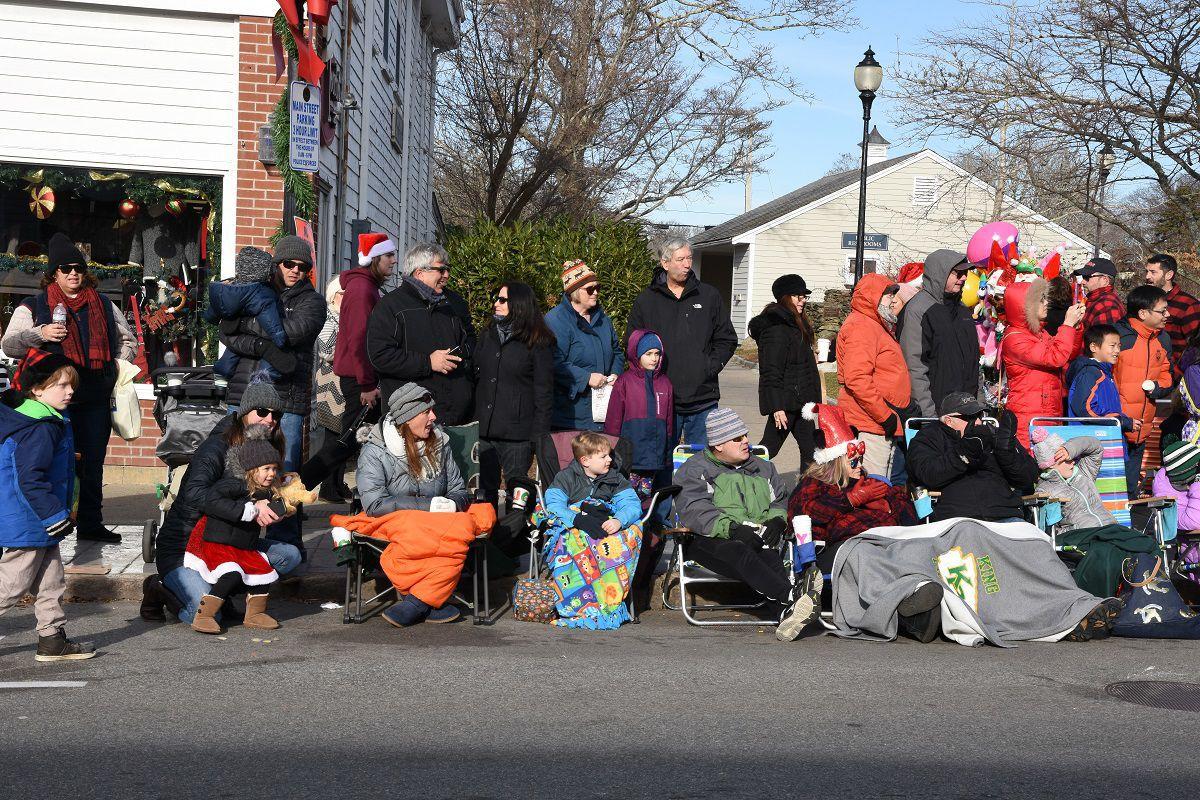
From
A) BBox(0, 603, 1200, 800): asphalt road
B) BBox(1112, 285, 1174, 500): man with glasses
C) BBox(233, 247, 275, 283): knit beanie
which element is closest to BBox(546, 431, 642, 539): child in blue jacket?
BBox(0, 603, 1200, 800): asphalt road

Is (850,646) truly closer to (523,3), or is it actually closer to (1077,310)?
(1077,310)

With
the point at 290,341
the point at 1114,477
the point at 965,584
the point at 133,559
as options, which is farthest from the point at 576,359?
the point at 1114,477

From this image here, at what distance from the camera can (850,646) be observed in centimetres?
716

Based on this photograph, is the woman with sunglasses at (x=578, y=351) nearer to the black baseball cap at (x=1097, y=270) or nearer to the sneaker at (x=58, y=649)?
the sneaker at (x=58, y=649)

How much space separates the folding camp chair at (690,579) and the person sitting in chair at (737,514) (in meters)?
0.09

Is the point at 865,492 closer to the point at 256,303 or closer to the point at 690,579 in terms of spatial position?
the point at 690,579

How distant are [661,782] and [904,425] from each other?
15.4ft

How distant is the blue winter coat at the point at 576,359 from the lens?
8828 millimetres

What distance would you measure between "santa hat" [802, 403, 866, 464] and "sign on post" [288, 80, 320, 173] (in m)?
3.72

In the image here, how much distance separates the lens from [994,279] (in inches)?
380

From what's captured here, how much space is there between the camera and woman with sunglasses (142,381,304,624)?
7.10 metres

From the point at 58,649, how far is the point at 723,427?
13.0 feet

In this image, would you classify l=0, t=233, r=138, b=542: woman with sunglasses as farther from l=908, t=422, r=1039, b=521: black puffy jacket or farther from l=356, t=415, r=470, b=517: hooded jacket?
l=908, t=422, r=1039, b=521: black puffy jacket

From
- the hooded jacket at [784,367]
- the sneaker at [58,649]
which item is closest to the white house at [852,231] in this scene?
the hooded jacket at [784,367]
